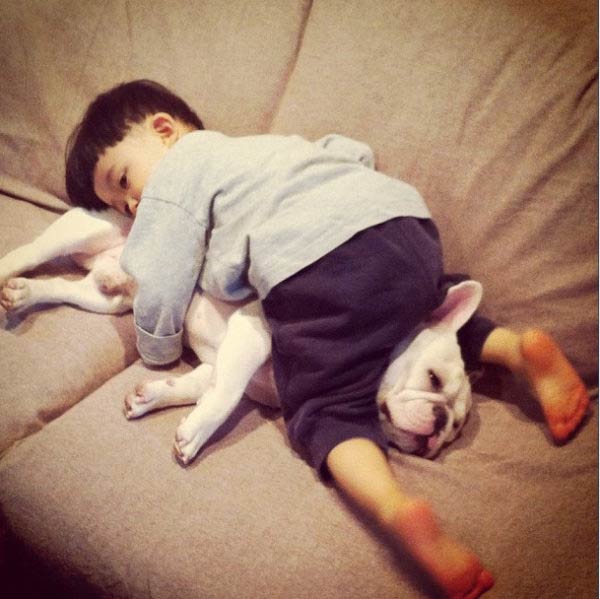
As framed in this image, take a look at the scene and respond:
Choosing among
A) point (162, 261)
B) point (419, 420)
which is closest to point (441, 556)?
point (419, 420)

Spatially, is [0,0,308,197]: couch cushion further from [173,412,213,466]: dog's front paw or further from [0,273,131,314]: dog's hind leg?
[173,412,213,466]: dog's front paw

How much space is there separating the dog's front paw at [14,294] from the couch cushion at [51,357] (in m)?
0.03

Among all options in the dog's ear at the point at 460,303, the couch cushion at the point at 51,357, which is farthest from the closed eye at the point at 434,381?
the couch cushion at the point at 51,357

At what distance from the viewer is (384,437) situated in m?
0.82

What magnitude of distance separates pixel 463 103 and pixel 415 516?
2.23ft

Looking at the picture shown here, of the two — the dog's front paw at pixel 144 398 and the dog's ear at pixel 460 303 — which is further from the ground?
the dog's ear at pixel 460 303

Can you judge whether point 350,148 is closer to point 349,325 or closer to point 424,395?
point 349,325

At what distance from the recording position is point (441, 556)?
64cm

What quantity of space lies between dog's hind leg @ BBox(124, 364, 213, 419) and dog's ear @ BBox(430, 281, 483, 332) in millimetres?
422

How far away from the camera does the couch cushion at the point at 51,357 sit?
0.92 meters

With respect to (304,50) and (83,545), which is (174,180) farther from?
(83,545)

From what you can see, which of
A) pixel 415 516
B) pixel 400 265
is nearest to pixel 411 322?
pixel 400 265

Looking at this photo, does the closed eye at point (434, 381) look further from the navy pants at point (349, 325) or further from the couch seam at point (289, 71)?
the couch seam at point (289, 71)

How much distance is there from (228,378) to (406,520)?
355 mm
